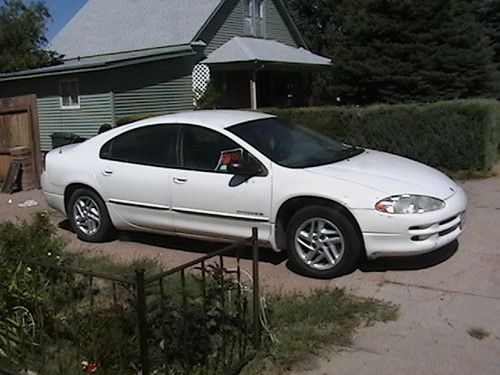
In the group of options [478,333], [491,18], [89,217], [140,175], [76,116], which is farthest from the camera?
[491,18]

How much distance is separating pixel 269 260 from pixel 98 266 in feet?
5.63

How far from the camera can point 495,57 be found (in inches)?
880

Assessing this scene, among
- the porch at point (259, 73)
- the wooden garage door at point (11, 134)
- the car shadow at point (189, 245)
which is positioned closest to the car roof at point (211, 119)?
the car shadow at point (189, 245)

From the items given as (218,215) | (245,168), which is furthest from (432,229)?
(218,215)

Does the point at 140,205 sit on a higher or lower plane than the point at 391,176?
lower

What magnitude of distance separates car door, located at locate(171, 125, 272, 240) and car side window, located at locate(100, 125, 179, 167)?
0.48ft

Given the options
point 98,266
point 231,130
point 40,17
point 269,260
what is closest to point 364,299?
point 269,260

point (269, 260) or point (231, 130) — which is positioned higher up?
point (231, 130)

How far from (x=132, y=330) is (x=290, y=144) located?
2.94 meters

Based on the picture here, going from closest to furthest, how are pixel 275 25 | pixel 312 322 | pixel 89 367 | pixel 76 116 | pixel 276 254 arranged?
pixel 89 367
pixel 312 322
pixel 276 254
pixel 76 116
pixel 275 25

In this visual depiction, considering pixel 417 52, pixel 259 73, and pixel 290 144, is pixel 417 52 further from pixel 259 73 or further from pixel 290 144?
pixel 290 144

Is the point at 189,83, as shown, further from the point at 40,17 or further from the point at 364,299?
the point at 364,299

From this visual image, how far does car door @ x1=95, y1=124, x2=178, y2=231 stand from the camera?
619 cm

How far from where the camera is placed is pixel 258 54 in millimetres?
22297
